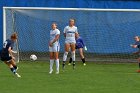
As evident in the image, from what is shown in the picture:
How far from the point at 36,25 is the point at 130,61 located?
20.2 feet

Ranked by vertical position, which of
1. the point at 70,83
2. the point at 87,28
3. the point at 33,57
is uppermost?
the point at 87,28

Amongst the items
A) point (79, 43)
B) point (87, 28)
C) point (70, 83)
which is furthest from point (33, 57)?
point (70, 83)

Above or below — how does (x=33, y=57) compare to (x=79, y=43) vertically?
below

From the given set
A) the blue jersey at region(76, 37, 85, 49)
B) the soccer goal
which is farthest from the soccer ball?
the blue jersey at region(76, 37, 85, 49)

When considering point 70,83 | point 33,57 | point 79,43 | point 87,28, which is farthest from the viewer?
point 87,28

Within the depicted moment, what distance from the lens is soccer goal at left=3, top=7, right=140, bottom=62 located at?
1123 inches

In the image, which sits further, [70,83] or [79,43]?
[79,43]

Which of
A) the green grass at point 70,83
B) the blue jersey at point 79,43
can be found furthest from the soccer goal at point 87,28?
the green grass at point 70,83

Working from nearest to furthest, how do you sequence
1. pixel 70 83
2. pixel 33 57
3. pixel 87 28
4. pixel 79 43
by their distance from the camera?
1. pixel 70 83
2. pixel 33 57
3. pixel 79 43
4. pixel 87 28

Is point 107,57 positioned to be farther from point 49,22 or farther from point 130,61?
point 49,22

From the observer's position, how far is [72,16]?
2933cm

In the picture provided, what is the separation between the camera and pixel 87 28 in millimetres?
29234

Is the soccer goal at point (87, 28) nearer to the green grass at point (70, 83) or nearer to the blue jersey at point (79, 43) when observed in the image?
the blue jersey at point (79, 43)

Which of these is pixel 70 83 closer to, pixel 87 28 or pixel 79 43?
pixel 79 43
